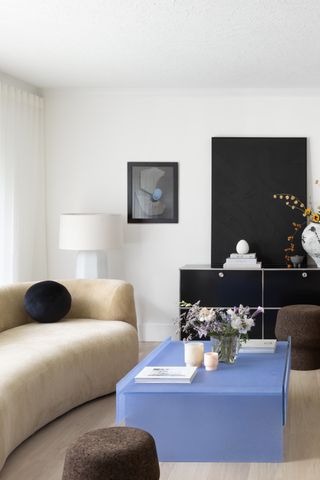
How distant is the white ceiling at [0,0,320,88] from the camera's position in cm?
402

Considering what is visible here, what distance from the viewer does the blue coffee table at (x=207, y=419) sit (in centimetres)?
342

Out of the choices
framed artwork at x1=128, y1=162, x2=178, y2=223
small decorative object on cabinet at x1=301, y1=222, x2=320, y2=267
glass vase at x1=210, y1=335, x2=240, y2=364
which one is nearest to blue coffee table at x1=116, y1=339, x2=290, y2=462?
glass vase at x1=210, y1=335, x2=240, y2=364

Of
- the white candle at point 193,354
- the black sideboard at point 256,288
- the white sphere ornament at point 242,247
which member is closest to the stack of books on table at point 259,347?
the white candle at point 193,354

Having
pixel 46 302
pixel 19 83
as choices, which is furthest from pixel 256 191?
pixel 46 302

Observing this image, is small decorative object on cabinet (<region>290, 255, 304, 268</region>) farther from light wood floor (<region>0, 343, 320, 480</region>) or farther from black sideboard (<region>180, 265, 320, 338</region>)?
light wood floor (<region>0, 343, 320, 480</region>)

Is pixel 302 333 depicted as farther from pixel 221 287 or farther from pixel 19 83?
pixel 19 83

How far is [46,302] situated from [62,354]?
824mm

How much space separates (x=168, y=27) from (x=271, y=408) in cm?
242

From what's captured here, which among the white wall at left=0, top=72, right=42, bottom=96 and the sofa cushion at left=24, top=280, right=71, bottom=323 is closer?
the sofa cushion at left=24, top=280, right=71, bottom=323

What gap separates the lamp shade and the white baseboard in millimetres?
1021

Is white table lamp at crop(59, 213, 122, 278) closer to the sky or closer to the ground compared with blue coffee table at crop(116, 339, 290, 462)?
closer to the sky

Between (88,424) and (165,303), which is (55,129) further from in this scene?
(88,424)

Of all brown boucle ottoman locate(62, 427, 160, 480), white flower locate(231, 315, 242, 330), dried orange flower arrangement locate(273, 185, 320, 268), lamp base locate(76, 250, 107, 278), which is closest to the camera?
brown boucle ottoman locate(62, 427, 160, 480)

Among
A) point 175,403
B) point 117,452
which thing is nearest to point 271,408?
point 175,403
